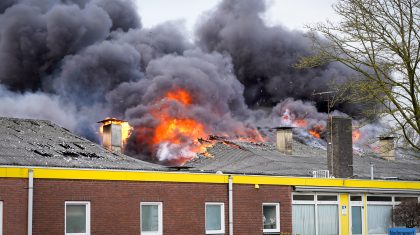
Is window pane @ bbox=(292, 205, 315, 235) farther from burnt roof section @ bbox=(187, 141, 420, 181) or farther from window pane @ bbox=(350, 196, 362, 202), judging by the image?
burnt roof section @ bbox=(187, 141, 420, 181)

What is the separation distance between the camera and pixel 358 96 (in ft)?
87.8

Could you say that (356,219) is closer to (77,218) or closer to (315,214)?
(315,214)

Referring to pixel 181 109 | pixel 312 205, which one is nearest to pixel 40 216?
pixel 312 205

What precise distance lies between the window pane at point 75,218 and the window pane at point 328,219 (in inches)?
420

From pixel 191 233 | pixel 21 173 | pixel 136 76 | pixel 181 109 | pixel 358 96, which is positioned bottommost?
pixel 191 233

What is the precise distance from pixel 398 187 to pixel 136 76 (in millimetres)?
47043

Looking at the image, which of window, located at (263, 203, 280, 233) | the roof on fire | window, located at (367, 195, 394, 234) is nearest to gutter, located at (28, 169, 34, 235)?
the roof on fire

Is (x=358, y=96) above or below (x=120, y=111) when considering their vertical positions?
below

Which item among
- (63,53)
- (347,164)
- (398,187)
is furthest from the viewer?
(63,53)

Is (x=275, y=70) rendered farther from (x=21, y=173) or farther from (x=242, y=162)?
(x=21, y=173)

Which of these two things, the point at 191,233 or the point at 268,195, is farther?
the point at 268,195

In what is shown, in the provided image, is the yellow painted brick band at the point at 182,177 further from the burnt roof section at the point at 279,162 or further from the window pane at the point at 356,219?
the burnt roof section at the point at 279,162

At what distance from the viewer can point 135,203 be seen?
2355 centimetres

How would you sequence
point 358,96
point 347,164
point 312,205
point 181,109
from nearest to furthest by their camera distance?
point 358,96 < point 312,205 < point 347,164 < point 181,109
